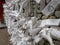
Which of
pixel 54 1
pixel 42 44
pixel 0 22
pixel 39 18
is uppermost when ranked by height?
pixel 54 1

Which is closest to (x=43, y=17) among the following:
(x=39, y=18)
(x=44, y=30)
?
(x=39, y=18)

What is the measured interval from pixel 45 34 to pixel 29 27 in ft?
0.57

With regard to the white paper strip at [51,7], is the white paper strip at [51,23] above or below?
below

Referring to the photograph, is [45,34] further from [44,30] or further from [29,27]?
[29,27]

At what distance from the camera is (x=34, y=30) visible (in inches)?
31.5

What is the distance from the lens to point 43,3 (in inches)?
36.0

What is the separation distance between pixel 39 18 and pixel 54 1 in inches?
5.7

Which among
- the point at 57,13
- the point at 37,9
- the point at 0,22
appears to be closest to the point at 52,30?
the point at 57,13

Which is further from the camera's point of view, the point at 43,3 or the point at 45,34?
the point at 43,3

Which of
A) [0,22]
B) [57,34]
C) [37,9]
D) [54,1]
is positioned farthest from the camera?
[0,22]

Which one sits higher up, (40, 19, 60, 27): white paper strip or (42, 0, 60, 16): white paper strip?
(42, 0, 60, 16): white paper strip

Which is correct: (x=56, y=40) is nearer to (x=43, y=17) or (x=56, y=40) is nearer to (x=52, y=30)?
(x=52, y=30)

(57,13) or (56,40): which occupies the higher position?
(57,13)

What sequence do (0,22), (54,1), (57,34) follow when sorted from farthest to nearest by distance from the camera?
(0,22) < (54,1) < (57,34)
